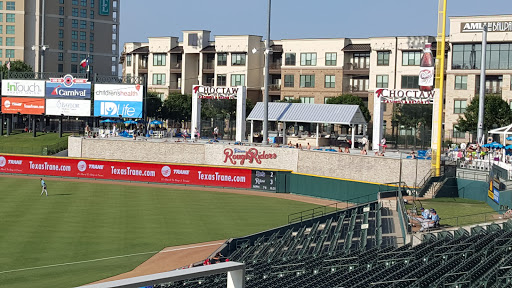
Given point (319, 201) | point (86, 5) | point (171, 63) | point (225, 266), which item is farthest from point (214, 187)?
point (86, 5)

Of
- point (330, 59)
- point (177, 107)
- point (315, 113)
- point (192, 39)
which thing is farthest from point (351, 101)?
point (192, 39)

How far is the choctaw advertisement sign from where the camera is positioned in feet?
188

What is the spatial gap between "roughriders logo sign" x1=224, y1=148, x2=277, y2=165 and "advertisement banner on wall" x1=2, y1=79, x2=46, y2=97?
23.2m

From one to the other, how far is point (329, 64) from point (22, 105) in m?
39.8

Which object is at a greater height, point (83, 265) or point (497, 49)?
point (497, 49)

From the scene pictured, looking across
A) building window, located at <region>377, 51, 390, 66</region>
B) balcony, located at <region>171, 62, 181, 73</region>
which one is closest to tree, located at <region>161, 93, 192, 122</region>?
balcony, located at <region>171, 62, 181, 73</region>

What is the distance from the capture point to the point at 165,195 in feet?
181

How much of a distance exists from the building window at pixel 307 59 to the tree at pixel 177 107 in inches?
680

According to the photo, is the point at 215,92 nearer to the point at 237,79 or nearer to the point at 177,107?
the point at 237,79

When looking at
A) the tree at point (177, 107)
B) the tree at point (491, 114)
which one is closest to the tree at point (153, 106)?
the tree at point (177, 107)

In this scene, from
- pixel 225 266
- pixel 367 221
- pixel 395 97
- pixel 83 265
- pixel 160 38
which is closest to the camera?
pixel 225 266

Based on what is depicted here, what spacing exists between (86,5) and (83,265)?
370ft

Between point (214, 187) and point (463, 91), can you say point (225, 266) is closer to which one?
point (214, 187)

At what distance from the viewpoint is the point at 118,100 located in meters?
71.2
